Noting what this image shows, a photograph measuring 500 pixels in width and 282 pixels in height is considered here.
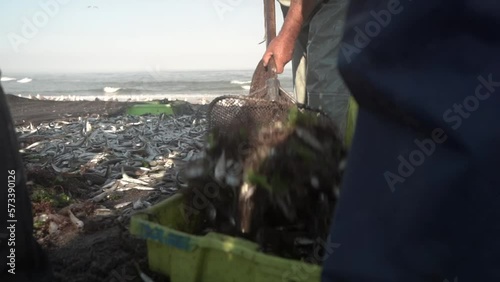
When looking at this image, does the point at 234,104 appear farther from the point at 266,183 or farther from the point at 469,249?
the point at 469,249

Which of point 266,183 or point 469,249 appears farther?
point 266,183

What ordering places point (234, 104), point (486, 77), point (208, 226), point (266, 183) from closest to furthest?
point (486, 77)
point (266, 183)
point (208, 226)
point (234, 104)

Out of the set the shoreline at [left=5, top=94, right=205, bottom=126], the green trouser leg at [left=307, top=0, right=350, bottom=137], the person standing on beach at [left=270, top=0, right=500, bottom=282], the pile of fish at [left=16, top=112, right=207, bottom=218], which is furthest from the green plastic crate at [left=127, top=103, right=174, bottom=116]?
the person standing on beach at [left=270, top=0, right=500, bottom=282]

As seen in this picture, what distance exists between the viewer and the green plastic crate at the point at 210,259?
1679 millimetres

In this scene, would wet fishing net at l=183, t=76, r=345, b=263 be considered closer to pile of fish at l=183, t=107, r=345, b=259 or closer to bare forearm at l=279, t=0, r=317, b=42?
pile of fish at l=183, t=107, r=345, b=259

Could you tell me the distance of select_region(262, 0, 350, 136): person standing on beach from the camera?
4.18 meters

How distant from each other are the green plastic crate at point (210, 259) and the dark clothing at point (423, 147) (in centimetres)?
57

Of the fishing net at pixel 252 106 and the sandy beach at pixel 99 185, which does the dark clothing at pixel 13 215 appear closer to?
the sandy beach at pixel 99 185

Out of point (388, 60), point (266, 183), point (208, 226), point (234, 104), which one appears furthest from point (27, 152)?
point (388, 60)

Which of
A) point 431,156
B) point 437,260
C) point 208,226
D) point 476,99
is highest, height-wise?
point 476,99

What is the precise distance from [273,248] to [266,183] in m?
0.32

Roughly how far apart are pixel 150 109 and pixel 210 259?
33.9ft

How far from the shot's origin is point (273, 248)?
2.00 metres

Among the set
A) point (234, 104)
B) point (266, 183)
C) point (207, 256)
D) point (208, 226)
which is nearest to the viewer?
point (207, 256)
